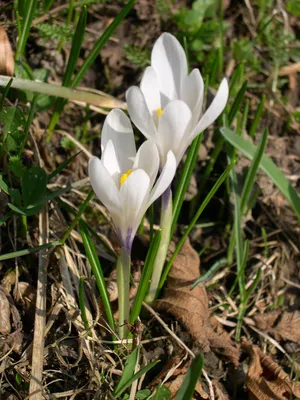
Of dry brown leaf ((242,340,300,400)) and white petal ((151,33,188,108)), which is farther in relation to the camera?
dry brown leaf ((242,340,300,400))

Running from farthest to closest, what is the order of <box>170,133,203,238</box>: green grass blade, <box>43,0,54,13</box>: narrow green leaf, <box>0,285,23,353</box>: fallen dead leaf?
<box>43,0,54,13</box>: narrow green leaf < <box>170,133,203,238</box>: green grass blade < <box>0,285,23,353</box>: fallen dead leaf

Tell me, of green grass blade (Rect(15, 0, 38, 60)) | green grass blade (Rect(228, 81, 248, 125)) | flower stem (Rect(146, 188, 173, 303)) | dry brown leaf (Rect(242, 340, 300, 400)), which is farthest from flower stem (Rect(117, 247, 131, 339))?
green grass blade (Rect(15, 0, 38, 60))

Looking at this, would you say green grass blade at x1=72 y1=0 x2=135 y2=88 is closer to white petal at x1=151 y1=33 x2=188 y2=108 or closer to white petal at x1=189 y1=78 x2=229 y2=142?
white petal at x1=151 y1=33 x2=188 y2=108

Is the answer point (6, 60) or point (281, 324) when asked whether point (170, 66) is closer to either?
point (6, 60)

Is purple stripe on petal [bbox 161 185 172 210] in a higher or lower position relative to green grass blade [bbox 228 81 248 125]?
lower

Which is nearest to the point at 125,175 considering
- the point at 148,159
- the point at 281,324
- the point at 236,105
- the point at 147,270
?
the point at 148,159

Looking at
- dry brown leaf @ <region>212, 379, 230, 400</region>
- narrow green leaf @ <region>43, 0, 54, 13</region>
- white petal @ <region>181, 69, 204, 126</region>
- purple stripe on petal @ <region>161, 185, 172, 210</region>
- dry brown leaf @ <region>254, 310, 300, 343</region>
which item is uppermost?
white petal @ <region>181, 69, 204, 126</region>

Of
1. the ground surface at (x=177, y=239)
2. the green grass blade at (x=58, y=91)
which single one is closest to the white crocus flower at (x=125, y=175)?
the ground surface at (x=177, y=239)

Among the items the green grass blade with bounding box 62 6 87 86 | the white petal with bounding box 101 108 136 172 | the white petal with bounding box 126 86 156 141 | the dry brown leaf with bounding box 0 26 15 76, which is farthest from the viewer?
the dry brown leaf with bounding box 0 26 15 76
